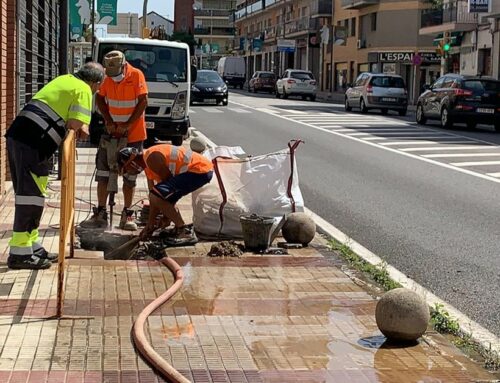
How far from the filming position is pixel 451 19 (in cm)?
4734

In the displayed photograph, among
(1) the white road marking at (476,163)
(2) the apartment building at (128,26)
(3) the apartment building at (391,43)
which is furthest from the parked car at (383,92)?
(1) the white road marking at (476,163)

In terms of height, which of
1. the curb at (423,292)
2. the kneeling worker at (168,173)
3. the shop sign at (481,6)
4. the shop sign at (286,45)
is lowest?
the curb at (423,292)

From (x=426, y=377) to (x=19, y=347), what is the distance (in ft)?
8.15

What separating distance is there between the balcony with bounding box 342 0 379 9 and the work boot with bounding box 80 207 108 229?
5614 cm

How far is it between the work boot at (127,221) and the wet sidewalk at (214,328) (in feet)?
4.02

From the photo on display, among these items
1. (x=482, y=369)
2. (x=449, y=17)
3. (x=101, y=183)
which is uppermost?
(x=449, y=17)

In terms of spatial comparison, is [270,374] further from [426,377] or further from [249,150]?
[249,150]

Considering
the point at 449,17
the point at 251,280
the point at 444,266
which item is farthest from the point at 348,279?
the point at 449,17

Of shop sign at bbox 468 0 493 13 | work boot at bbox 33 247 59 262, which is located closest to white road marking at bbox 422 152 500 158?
work boot at bbox 33 247 59 262

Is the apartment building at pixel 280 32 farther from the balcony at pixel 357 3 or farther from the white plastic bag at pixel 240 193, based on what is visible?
the white plastic bag at pixel 240 193

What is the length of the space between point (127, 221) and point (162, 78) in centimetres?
966

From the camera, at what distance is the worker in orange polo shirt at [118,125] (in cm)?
970

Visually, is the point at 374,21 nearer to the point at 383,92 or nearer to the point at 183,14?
the point at 383,92

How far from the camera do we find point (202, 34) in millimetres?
139000
